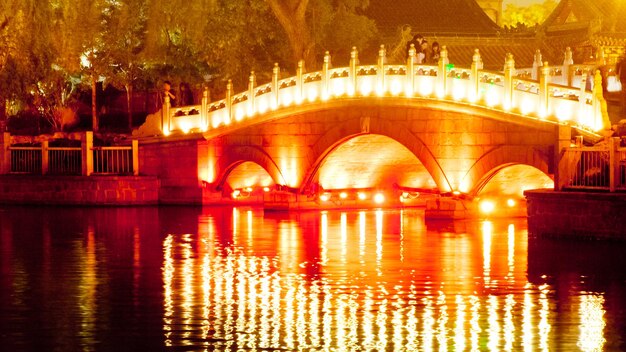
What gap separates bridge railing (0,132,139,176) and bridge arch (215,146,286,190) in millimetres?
2255

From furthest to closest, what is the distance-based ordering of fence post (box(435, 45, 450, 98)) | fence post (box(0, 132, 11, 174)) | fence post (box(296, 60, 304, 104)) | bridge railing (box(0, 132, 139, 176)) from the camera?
fence post (box(0, 132, 11, 174)) < bridge railing (box(0, 132, 139, 176)) < fence post (box(296, 60, 304, 104)) < fence post (box(435, 45, 450, 98))

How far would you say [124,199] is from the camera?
3038 cm

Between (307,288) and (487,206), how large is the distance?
1006 centimetres

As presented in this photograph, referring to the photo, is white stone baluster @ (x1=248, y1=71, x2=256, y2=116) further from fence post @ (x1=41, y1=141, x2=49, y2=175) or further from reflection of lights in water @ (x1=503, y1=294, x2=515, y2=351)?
reflection of lights in water @ (x1=503, y1=294, x2=515, y2=351)

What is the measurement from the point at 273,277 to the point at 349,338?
177 inches

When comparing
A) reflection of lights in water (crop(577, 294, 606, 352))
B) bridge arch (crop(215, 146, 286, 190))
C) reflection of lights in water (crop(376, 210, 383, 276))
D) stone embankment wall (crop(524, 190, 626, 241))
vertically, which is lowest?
reflection of lights in water (crop(577, 294, 606, 352))

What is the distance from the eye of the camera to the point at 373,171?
29438mm

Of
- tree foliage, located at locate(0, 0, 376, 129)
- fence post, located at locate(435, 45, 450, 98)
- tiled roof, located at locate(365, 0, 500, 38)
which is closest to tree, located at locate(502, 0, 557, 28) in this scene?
tiled roof, located at locate(365, 0, 500, 38)

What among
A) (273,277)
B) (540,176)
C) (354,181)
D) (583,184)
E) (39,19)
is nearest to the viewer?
(273,277)

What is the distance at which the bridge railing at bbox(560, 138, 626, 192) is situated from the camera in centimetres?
1922

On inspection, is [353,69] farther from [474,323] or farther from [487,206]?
[474,323]

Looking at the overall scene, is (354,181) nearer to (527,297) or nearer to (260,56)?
(260,56)

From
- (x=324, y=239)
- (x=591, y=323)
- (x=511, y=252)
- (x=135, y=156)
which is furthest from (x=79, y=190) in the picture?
(x=591, y=323)

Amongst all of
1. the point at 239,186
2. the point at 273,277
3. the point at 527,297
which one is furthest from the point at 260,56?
the point at 527,297
